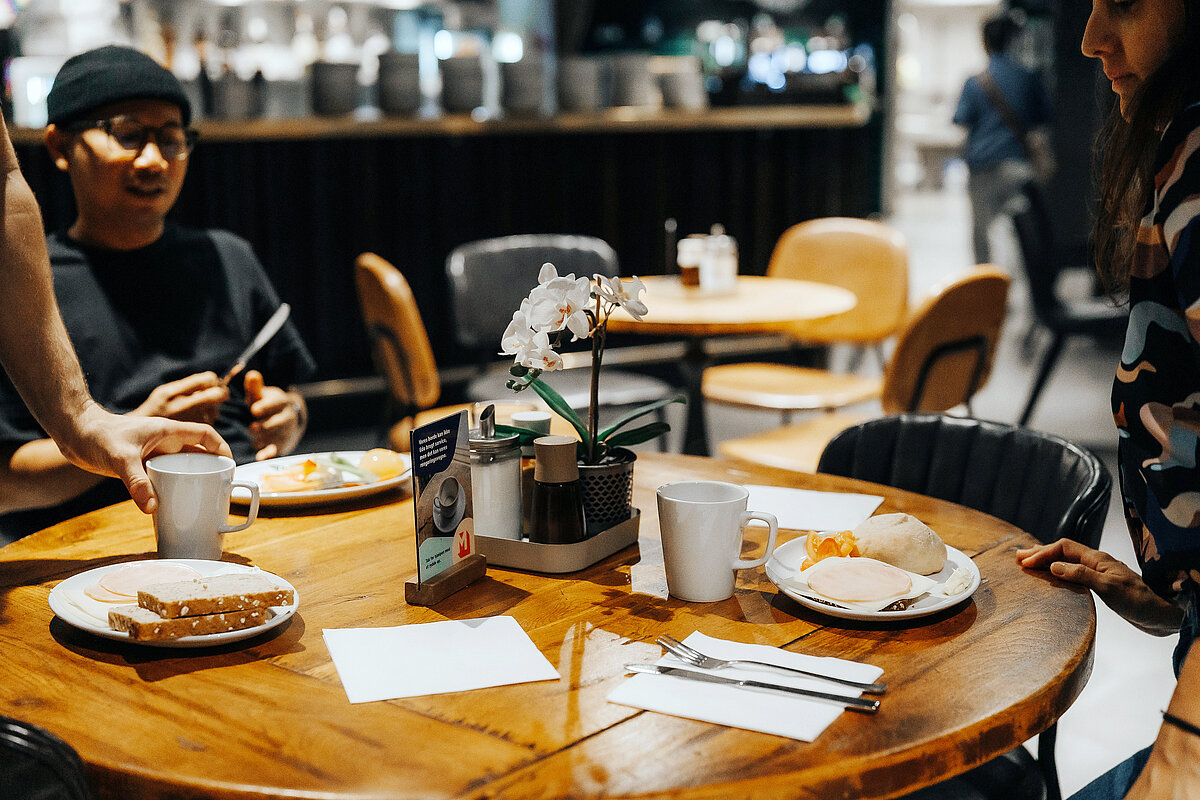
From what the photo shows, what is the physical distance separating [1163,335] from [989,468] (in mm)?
794

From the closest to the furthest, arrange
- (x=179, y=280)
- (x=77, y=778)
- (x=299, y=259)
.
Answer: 1. (x=77, y=778)
2. (x=179, y=280)
3. (x=299, y=259)

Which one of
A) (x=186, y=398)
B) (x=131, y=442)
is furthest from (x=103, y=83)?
(x=131, y=442)

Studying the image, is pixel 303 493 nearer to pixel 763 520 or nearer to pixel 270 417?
pixel 270 417

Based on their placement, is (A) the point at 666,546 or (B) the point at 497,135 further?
(B) the point at 497,135

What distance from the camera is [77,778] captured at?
2.99ft

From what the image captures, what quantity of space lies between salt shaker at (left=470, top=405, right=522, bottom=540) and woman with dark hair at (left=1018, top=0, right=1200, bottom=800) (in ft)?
2.26

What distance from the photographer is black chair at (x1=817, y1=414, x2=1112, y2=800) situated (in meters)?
1.64

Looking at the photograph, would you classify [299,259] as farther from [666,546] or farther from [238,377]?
[666,546]

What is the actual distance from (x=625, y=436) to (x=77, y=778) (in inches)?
30.2

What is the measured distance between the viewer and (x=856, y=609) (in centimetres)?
122

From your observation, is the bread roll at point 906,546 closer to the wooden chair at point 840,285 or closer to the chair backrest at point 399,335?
the chair backrest at point 399,335

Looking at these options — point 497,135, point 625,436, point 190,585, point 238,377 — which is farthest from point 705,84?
point 190,585

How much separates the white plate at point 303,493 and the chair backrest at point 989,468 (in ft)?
2.51

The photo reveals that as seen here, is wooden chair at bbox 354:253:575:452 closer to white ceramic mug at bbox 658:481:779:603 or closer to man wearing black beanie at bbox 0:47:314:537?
man wearing black beanie at bbox 0:47:314:537
